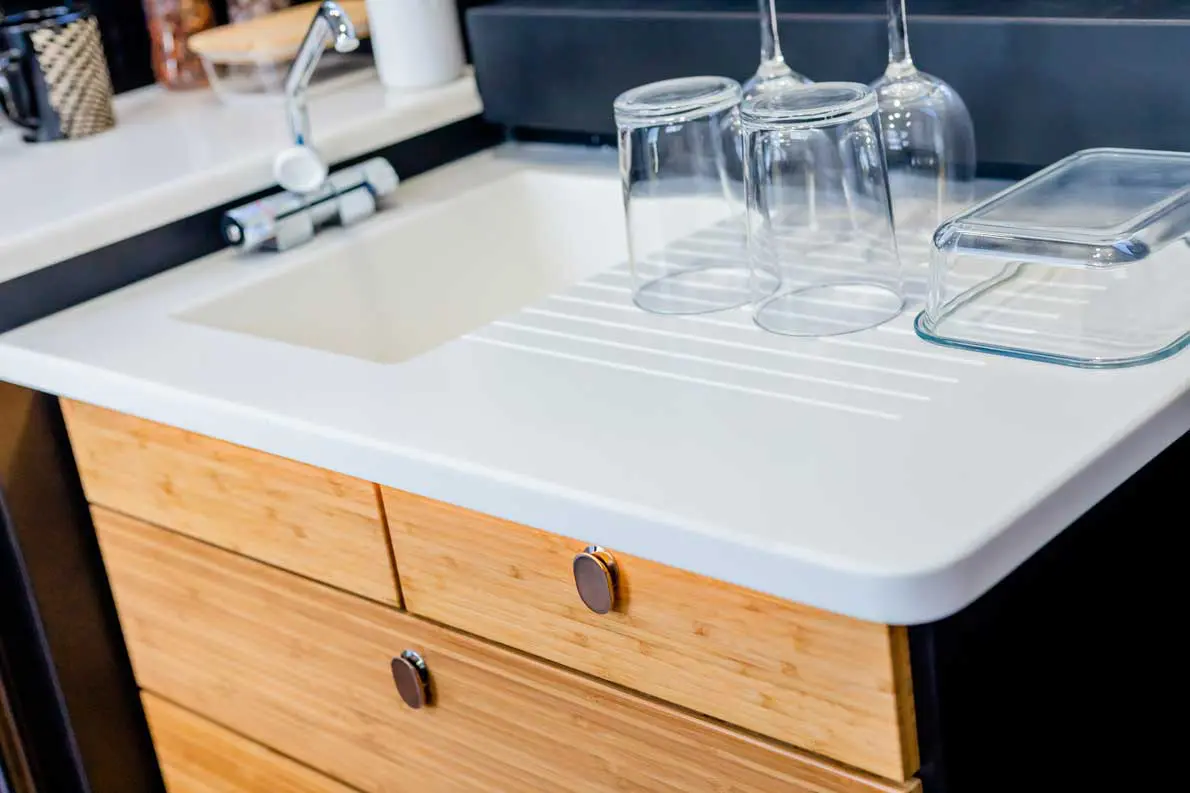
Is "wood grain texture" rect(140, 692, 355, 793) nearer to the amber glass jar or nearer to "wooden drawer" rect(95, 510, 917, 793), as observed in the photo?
"wooden drawer" rect(95, 510, 917, 793)

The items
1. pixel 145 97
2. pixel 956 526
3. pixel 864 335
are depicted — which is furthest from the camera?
pixel 145 97

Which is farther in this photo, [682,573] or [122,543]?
[122,543]

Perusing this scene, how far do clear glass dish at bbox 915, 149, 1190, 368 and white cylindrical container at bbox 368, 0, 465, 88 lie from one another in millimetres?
782

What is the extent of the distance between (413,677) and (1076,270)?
22.7 inches

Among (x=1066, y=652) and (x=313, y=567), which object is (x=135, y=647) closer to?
(x=313, y=567)

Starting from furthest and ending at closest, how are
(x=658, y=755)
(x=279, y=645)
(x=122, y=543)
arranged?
1. (x=122, y=543)
2. (x=279, y=645)
3. (x=658, y=755)

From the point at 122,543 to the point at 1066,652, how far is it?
0.83 meters

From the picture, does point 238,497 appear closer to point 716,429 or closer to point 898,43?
point 716,429

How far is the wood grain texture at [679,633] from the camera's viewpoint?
822 mm

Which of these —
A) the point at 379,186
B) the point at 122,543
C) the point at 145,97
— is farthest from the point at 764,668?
the point at 145,97

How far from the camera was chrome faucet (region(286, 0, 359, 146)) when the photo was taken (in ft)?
4.48

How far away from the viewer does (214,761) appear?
138 cm

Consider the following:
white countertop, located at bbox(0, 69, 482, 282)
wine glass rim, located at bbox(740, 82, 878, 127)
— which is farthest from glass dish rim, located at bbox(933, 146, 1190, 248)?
white countertop, located at bbox(0, 69, 482, 282)

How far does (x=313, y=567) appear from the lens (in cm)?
116
